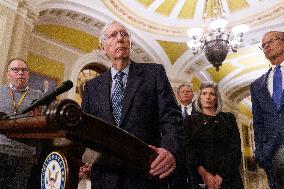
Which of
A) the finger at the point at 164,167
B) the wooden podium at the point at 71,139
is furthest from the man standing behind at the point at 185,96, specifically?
the wooden podium at the point at 71,139

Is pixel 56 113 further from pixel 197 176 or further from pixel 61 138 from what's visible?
pixel 197 176

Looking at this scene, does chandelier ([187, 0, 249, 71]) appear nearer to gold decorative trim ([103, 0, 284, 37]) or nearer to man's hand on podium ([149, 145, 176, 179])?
gold decorative trim ([103, 0, 284, 37])

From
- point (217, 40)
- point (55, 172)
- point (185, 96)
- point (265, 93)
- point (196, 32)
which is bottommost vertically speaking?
point (55, 172)

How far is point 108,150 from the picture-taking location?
87cm

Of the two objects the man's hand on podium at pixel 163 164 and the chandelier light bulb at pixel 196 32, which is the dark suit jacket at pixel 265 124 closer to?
the man's hand on podium at pixel 163 164

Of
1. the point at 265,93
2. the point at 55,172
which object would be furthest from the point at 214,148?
the point at 55,172

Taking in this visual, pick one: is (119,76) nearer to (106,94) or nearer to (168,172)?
(106,94)

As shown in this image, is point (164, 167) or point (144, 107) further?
point (144, 107)

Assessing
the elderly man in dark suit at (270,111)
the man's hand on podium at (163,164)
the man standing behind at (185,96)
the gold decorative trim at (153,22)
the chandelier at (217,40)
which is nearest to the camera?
the man's hand on podium at (163,164)

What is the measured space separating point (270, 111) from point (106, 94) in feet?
5.00

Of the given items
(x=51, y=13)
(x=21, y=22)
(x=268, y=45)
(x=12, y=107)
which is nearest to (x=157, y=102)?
(x=268, y=45)

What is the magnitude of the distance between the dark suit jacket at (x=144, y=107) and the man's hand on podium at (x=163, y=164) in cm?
8

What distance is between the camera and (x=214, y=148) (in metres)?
2.44

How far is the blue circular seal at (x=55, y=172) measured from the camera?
2.63 ft
